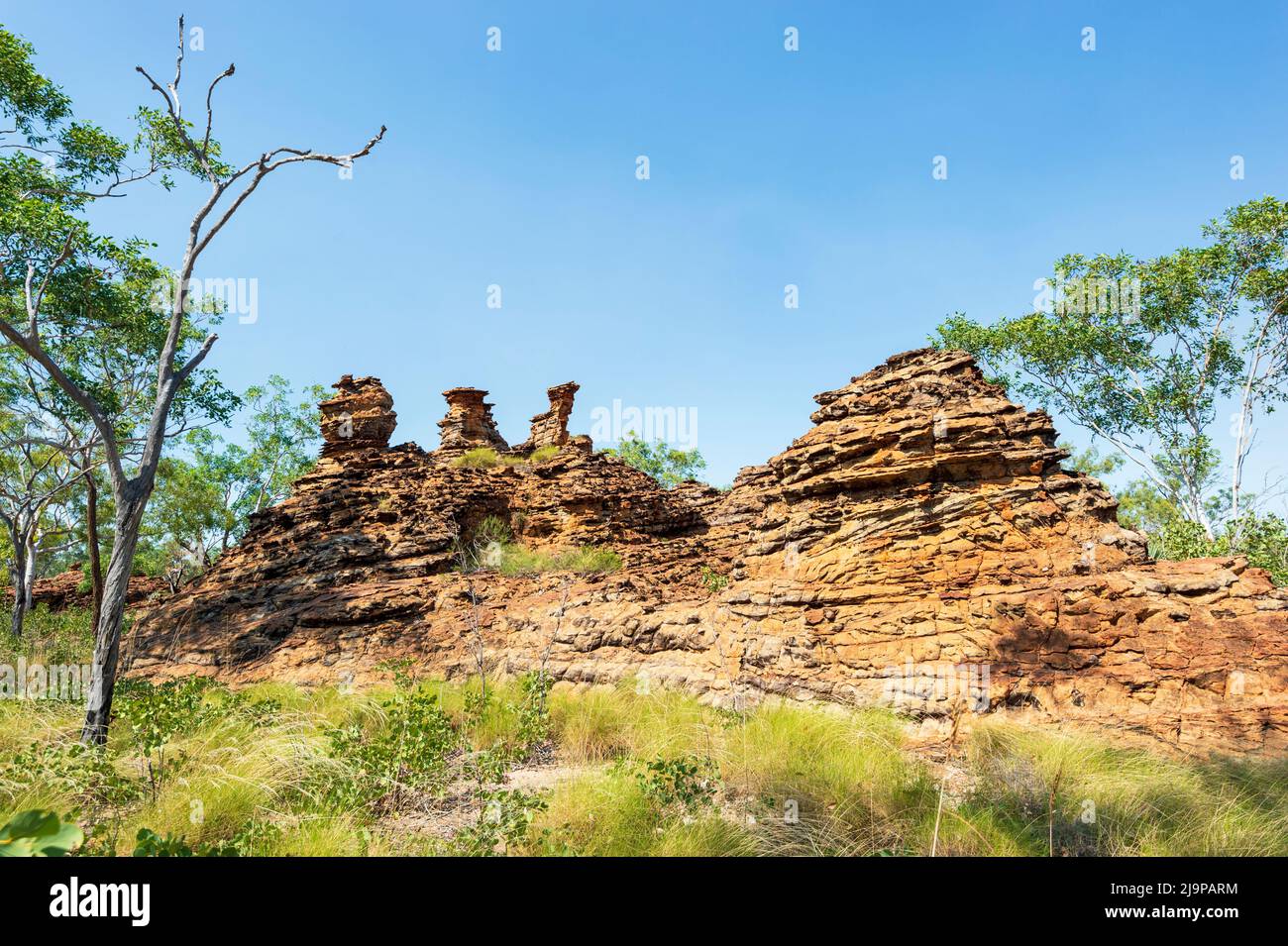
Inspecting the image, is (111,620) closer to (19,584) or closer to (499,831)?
(499,831)

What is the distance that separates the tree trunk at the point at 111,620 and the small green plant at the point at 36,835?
5.48 m

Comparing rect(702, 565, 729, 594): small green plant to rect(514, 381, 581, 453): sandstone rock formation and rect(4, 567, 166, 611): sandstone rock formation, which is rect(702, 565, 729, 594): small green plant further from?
rect(4, 567, 166, 611): sandstone rock formation

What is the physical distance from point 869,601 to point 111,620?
921cm

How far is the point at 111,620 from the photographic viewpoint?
243 inches

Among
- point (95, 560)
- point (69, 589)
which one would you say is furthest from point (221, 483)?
point (95, 560)

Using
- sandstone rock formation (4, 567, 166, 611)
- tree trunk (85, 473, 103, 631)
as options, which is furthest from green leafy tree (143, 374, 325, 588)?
tree trunk (85, 473, 103, 631)

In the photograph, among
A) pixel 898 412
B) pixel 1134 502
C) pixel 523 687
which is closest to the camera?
pixel 523 687

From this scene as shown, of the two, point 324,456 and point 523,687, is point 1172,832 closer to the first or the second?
point 523,687

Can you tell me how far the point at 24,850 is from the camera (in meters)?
1.51

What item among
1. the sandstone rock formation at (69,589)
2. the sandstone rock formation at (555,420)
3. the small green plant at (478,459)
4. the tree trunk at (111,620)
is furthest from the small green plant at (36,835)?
the sandstone rock formation at (69,589)

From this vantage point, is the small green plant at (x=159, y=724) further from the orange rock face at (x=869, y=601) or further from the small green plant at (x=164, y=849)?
the orange rock face at (x=869, y=601)
